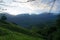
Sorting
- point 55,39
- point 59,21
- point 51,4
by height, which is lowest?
point 55,39

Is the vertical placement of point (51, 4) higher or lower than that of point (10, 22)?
higher

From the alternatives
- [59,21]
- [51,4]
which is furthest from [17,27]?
[51,4]

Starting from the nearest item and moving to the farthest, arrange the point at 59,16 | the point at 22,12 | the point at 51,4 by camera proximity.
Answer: the point at 51,4
the point at 59,16
the point at 22,12

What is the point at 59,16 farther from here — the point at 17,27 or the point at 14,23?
the point at 14,23

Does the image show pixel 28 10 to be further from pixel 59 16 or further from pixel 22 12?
pixel 59 16

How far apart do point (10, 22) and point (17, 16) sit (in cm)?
240

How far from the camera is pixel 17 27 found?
3638cm

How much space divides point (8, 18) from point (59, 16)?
29541 millimetres

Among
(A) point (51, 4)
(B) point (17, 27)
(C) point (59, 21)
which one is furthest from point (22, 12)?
(A) point (51, 4)

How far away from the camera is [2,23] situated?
121 feet

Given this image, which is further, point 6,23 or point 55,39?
point 6,23

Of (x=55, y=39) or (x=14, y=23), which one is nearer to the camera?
(x=55, y=39)

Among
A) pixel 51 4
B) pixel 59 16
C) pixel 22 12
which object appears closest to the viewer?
pixel 51 4

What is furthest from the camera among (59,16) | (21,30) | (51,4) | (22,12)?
(22,12)
